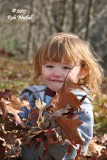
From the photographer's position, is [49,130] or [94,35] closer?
[49,130]

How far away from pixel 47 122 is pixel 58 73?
0.77 meters

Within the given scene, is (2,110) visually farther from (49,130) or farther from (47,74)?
(47,74)

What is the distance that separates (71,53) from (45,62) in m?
0.28

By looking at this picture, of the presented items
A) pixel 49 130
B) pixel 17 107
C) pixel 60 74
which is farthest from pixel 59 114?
pixel 60 74

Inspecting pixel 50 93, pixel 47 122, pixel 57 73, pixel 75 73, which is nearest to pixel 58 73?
pixel 57 73

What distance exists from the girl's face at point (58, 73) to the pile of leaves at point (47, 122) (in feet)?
2.21

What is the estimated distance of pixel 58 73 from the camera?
6.95 ft

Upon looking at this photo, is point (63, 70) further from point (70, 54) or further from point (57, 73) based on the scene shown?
point (70, 54)

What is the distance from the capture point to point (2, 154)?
1.55 metres

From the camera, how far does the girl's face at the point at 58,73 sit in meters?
2.13

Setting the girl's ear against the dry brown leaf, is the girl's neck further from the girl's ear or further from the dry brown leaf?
the dry brown leaf

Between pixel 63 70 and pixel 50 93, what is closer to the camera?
pixel 63 70

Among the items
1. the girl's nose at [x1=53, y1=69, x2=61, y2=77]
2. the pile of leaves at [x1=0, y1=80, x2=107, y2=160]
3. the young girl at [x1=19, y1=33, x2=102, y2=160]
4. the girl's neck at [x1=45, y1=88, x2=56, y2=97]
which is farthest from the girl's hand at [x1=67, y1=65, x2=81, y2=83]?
the pile of leaves at [x1=0, y1=80, x2=107, y2=160]

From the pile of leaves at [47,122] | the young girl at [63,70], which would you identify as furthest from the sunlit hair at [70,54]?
the pile of leaves at [47,122]
